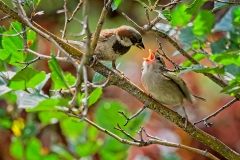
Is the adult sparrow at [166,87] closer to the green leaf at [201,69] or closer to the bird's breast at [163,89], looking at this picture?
the bird's breast at [163,89]

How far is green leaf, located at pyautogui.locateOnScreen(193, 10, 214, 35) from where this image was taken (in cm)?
131

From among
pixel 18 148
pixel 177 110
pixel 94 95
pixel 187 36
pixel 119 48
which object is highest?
A: pixel 94 95

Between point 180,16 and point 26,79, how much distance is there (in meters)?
0.64

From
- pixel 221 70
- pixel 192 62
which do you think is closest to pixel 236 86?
pixel 221 70

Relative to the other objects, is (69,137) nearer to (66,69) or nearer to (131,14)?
(66,69)

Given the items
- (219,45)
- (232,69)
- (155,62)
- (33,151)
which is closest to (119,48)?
(155,62)

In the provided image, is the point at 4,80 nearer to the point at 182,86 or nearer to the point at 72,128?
the point at 182,86

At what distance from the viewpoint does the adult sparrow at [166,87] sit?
1.29 m

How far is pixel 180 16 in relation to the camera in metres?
1.38

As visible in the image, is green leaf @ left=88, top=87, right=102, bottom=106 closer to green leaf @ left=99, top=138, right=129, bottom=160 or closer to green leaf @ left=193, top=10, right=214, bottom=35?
green leaf @ left=193, top=10, right=214, bottom=35

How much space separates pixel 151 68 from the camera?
54.6 inches

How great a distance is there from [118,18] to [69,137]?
133cm

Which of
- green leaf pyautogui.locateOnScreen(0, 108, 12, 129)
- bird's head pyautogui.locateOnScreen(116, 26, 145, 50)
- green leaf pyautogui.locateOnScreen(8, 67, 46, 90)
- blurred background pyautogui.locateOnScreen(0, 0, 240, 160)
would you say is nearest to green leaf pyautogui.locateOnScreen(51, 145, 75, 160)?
green leaf pyautogui.locateOnScreen(0, 108, 12, 129)

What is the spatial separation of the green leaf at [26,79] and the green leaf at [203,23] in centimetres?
58
